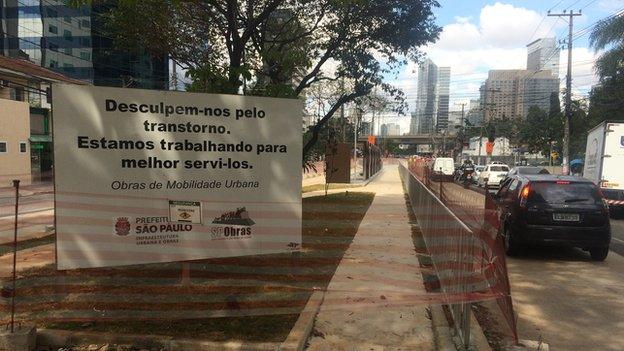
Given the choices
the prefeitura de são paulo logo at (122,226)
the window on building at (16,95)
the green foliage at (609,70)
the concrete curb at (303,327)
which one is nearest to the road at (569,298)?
the concrete curb at (303,327)

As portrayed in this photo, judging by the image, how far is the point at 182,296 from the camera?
541cm

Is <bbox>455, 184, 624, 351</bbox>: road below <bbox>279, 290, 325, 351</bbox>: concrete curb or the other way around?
below

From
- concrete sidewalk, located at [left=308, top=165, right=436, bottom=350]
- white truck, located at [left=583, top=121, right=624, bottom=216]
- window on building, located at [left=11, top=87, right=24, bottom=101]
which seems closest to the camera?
concrete sidewalk, located at [left=308, top=165, right=436, bottom=350]

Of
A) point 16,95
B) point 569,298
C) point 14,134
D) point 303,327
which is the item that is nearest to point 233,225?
point 303,327

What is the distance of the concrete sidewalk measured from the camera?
4.56 meters

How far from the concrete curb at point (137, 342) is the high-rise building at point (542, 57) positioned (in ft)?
123

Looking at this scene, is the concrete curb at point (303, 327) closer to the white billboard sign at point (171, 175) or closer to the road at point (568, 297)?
the white billboard sign at point (171, 175)

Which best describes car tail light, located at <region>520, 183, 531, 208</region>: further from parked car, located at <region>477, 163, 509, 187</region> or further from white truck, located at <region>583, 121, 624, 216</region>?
parked car, located at <region>477, 163, 509, 187</region>

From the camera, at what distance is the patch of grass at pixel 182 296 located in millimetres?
4672

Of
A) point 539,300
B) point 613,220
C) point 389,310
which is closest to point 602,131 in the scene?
point 613,220

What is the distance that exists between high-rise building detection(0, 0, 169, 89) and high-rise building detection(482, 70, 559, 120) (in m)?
32.3

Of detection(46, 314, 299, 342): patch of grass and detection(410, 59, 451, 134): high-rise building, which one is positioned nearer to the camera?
detection(46, 314, 299, 342): patch of grass

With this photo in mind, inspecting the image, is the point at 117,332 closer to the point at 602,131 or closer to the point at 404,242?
the point at 404,242

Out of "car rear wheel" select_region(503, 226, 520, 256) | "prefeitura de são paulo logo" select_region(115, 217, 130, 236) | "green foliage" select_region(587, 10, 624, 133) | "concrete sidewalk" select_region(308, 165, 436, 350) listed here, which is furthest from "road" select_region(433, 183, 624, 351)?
"green foliage" select_region(587, 10, 624, 133)
